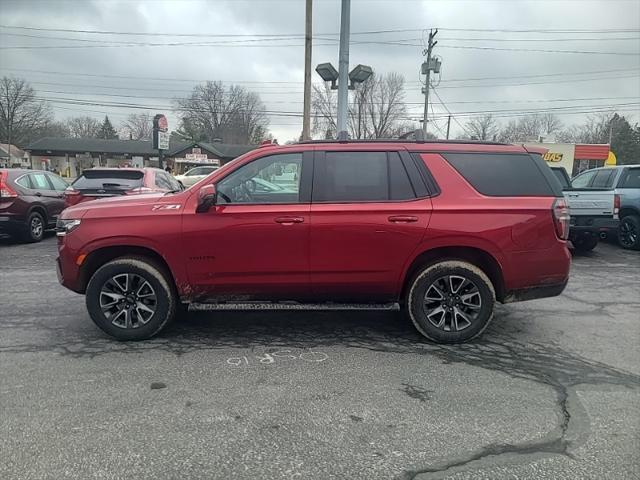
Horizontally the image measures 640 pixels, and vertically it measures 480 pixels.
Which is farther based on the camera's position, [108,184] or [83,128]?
[83,128]

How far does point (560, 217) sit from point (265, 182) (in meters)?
2.80

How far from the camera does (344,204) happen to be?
4.41 m

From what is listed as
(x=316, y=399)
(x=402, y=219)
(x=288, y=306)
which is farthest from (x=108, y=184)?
(x=316, y=399)

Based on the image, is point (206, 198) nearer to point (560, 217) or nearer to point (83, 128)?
point (560, 217)

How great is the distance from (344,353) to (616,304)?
4.17 meters

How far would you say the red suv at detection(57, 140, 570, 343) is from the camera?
437 centimetres

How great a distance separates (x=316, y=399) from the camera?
3.44 m

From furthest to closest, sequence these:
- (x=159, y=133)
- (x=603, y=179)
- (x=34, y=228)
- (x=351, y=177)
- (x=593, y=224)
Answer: (x=159, y=133)
(x=603, y=179)
(x=34, y=228)
(x=593, y=224)
(x=351, y=177)

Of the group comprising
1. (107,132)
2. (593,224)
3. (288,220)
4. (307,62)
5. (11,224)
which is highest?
(107,132)

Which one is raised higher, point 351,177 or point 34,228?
point 351,177

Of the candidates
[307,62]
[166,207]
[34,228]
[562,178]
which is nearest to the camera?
[166,207]

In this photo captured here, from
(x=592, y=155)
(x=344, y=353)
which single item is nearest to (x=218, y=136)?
(x=592, y=155)

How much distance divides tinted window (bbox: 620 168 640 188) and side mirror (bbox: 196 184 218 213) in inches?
397

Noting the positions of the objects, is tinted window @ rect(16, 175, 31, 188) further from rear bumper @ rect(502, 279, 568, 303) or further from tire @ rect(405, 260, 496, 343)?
rear bumper @ rect(502, 279, 568, 303)
